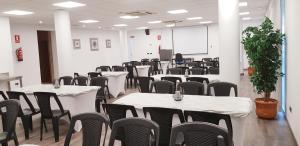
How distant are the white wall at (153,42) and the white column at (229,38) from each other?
10813mm

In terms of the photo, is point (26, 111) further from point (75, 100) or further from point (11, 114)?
point (11, 114)

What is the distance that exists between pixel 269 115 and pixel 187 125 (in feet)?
12.5

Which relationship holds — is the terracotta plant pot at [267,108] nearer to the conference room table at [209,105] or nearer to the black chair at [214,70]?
the black chair at [214,70]

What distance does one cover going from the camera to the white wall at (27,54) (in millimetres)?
10086

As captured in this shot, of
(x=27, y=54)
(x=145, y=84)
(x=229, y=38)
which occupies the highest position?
(x=229, y=38)

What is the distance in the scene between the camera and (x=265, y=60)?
5188 mm

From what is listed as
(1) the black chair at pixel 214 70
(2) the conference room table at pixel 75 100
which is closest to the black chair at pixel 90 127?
(2) the conference room table at pixel 75 100

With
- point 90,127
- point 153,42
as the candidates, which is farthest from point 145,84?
point 153,42

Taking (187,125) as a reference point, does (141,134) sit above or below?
below

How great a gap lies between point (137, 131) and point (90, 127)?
541 mm

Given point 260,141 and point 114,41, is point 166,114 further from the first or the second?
point 114,41

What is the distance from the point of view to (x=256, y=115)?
18.5ft

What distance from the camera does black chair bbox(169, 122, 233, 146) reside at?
6.63 ft

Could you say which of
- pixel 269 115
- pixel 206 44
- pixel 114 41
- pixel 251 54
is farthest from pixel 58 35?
pixel 206 44
